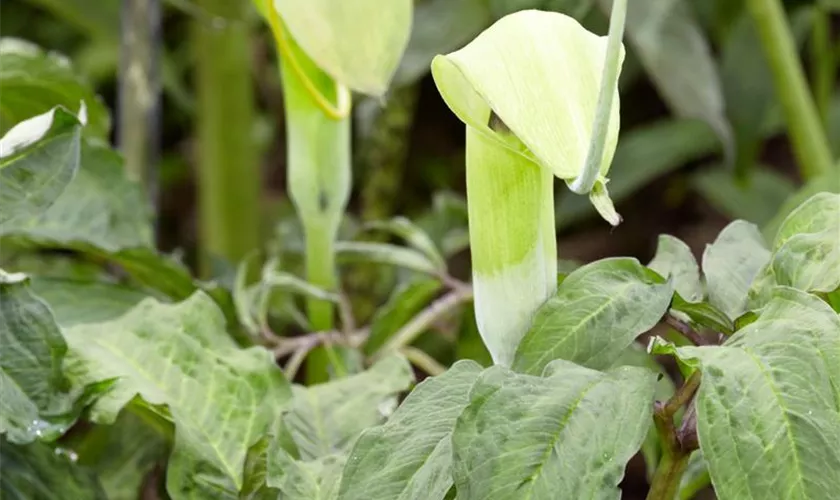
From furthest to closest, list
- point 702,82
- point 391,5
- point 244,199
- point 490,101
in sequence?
point 244,199 < point 702,82 < point 391,5 < point 490,101

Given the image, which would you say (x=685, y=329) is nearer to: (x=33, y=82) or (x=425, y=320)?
(x=425, y=320)

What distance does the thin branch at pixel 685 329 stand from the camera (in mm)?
343

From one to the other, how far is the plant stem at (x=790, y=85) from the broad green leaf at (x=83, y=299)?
14.8 inches

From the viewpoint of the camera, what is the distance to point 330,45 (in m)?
0.41

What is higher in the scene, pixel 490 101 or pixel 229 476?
pixel 490 101

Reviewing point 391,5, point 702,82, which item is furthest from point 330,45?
point 702,82

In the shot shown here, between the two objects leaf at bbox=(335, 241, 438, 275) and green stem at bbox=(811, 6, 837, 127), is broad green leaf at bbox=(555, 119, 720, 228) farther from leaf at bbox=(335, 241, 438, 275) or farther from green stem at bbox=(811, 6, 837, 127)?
leaf at bbox=(335, 241, 438, 275)

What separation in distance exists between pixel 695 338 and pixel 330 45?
0.17 meters

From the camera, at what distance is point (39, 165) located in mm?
369

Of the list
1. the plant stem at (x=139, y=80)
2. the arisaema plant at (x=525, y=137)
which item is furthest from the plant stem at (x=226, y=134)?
the arisaema plant at (x=525, y=137)

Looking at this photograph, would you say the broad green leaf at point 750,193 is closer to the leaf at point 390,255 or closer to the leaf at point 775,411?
the leaf at point 390,255

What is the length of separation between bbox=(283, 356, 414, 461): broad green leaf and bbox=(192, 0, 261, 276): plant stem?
1.15 ft

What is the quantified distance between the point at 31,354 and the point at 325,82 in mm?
175

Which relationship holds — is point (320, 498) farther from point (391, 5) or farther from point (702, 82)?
point (702, 82)
